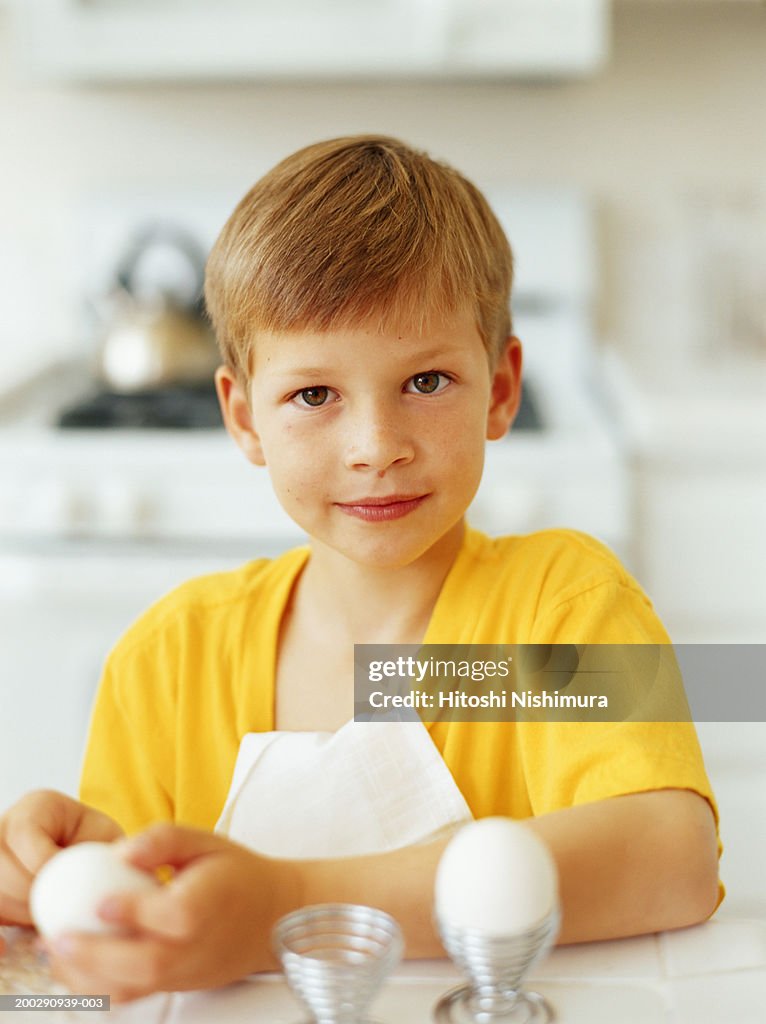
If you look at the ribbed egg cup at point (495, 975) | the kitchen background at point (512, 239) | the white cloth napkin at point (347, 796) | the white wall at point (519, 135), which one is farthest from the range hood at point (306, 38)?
the ribbed egg cup at point (495, 975)

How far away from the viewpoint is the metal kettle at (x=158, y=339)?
82.0 inches

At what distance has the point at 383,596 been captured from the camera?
3.02 ft

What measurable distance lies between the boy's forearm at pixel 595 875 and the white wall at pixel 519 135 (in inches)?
70.5

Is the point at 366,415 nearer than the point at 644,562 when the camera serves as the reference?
Yes

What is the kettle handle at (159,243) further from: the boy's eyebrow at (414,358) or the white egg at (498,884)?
the white egg at (498,884)

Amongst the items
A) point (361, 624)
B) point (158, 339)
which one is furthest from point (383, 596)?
point (158, 339)

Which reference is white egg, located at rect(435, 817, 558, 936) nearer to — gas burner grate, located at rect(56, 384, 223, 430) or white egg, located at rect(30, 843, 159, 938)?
white egg, located at rect(30, 843, 159, 938)

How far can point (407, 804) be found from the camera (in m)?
0.77

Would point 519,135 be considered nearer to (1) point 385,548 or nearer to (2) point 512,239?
(2) point 512,239

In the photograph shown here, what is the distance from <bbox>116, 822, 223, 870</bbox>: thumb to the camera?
0.53 metres

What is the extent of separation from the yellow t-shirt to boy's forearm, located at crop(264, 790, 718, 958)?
11cm

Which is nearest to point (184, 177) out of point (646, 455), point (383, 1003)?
point (646, 455)

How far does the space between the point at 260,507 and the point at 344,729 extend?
1.03 metres

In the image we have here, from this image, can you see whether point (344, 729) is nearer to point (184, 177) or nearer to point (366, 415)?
point (366, 415)
